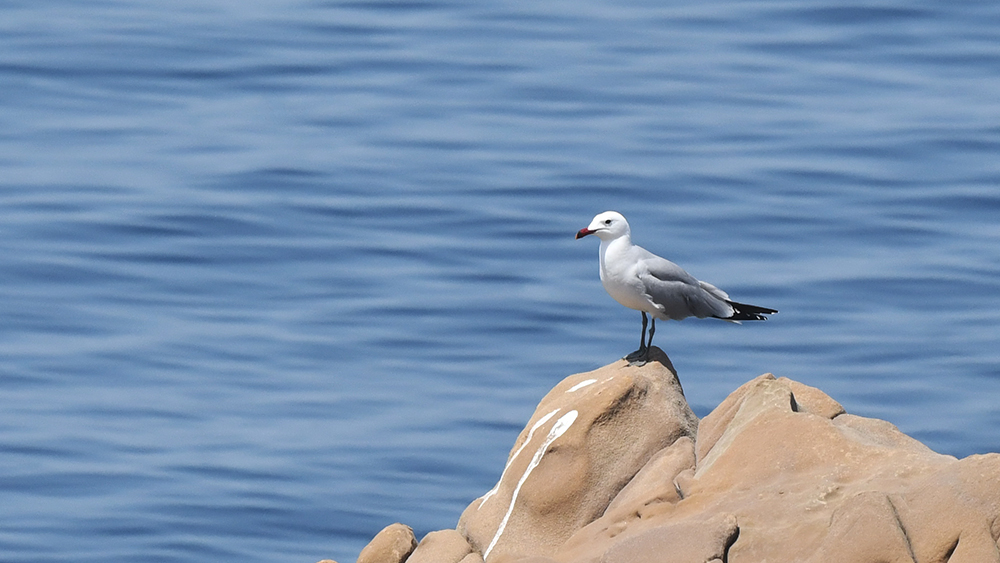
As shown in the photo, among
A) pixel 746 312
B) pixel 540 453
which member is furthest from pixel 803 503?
pixel 746 312

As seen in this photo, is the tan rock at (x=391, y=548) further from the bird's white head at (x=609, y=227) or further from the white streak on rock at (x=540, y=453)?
the bird's white head at (x=609, y=227)

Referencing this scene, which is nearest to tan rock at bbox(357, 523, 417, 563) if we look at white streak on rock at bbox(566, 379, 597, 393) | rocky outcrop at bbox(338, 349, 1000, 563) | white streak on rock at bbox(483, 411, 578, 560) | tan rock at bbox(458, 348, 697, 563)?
rocky outcrop at bbox(338, 349, 1000, 563)

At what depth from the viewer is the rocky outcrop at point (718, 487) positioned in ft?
31.7

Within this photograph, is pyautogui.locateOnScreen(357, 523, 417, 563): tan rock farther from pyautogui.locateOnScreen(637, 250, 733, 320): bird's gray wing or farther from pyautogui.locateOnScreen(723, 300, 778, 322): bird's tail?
pyautogui.locateOnScreen(723, 300, 778, 322): bird's tail

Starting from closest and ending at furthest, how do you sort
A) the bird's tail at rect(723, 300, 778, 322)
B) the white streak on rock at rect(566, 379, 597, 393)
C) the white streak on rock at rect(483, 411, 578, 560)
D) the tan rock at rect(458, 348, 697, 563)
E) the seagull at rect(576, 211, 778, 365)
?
the tan rock at rect(458, 348, 697, 563) < the white streak on rock at rect(483, 411, 578, 560) < the white streak on rock at rect(566, 379, 597, 393) < the seagull at rect(576, 211, 778, 365) < the bird's tail at rect(723, 300, 778, 322)

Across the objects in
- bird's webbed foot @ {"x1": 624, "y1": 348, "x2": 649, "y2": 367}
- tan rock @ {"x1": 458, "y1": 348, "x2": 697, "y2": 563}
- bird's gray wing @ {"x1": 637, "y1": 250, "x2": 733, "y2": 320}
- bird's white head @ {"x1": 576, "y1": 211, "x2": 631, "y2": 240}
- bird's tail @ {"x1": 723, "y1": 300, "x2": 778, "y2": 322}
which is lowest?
tan rock @ {"x1": 458, "y1": 348, "x2": 697, "y2": 563}

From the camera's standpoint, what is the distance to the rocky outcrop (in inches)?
380

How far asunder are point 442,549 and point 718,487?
2.33 meters

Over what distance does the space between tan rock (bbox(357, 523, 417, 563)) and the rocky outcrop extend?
6 cm

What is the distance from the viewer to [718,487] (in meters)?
10.7

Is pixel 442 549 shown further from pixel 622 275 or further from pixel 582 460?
pixel 622 275

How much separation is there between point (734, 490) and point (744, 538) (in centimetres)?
57

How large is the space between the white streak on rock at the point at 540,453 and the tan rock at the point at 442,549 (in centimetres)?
20

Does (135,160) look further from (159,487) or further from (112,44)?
(159,487)
